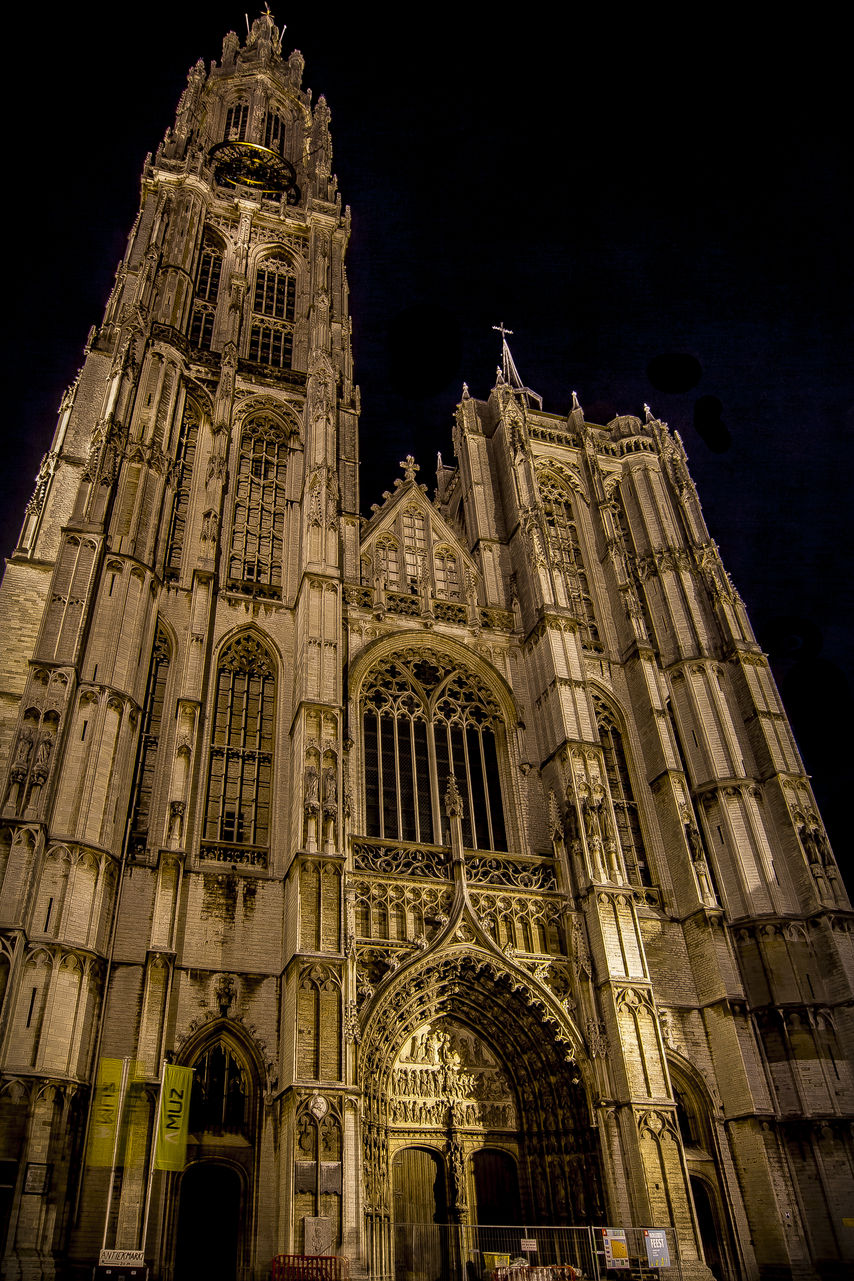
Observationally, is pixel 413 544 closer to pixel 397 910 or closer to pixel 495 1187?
pixel 397 910

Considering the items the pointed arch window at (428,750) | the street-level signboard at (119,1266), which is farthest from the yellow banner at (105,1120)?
the pointed arch window at (428,750)

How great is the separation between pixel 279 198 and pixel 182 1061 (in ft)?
106

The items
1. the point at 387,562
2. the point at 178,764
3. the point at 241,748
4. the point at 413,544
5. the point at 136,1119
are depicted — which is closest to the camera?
the point at 136,1119

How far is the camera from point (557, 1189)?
1808 cm

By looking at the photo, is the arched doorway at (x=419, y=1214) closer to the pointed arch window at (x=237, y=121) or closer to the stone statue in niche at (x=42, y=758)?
the stone statue in niche at (x=42, y=758)

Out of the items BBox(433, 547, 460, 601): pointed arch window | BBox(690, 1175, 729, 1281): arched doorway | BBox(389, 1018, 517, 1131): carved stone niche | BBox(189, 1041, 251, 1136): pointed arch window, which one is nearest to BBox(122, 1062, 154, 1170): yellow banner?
BBox(189, 1041, 251, 1136): pointed arch window

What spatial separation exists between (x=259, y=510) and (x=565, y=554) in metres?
9.99

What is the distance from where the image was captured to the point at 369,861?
19.8 m

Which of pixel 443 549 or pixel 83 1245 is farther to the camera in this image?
pixel 443 549

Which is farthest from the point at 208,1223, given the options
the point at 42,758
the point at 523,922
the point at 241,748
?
the point at 241,748

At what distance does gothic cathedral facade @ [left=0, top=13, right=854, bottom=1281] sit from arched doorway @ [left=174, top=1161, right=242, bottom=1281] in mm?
60

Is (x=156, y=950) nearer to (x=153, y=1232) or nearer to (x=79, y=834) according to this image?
(x=79, y=834)

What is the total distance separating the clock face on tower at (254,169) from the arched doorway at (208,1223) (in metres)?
33.4

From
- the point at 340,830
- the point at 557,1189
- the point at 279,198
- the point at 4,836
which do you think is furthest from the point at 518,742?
the point at 279,198
